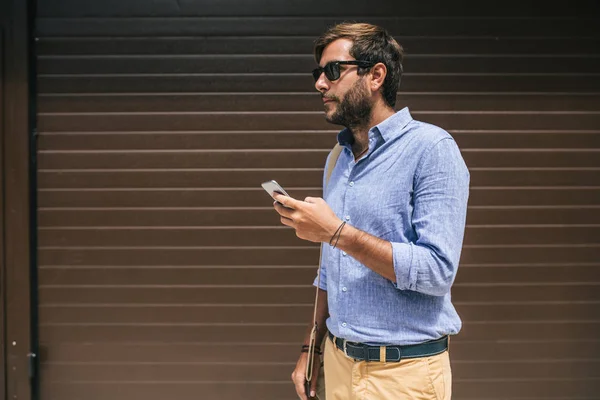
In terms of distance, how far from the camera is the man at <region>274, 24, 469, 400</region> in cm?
159

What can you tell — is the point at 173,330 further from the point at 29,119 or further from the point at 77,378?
the point at 29,119

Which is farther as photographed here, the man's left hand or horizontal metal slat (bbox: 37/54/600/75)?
horizontal metal slat (bbox: 37/54/600/75)

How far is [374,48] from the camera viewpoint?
184 centimetres

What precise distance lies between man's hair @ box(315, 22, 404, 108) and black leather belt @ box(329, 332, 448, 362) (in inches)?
36.5

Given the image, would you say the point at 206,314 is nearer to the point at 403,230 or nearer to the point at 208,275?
the point at 208,275

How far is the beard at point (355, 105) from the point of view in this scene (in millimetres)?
1849

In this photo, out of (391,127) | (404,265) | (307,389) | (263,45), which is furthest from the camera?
(263,45)

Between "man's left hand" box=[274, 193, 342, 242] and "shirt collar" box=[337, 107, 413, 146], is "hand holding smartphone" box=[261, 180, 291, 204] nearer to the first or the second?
"man's left hand" box=[274, 193, 342, 242]

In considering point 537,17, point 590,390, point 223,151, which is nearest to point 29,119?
point 223,151

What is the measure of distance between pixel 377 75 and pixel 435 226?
650 mm

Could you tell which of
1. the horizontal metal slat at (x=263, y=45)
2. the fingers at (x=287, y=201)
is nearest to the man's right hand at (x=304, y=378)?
the fingers at (x=287, y=201)

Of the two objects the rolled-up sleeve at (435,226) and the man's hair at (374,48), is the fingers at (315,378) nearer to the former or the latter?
the rolled-up sleeve at (435,226)

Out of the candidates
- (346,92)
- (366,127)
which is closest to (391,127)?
(366,127)

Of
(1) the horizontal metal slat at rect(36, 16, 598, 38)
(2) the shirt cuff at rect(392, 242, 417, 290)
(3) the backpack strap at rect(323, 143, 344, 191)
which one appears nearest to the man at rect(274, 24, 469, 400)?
(2) the shirt cuff at rect(392, 242, 417, 290)
